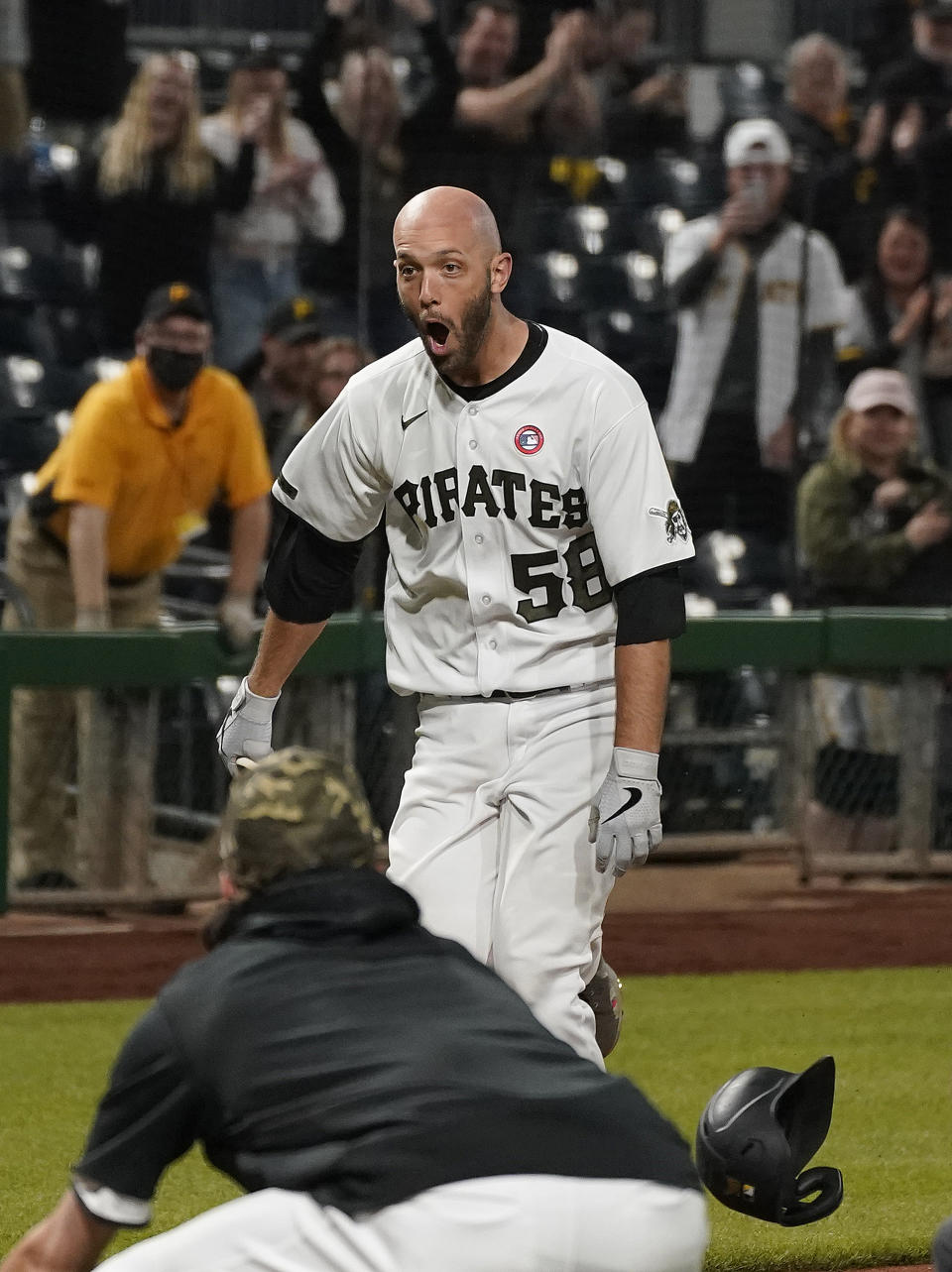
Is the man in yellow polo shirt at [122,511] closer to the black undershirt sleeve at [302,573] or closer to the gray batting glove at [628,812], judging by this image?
the black undershirt sleeve at [302,573]

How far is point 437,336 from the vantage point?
355 cm

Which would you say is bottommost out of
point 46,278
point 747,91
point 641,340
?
point 641,340

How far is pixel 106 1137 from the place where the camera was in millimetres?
2322

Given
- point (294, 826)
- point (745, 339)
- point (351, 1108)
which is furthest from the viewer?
point (745, 339)

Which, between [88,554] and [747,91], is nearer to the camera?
[88,554]

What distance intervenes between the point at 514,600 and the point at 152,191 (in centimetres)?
428

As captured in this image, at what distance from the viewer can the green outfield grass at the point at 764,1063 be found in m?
4.14

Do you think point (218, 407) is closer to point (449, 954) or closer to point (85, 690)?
point (85, 690)

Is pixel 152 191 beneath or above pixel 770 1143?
above

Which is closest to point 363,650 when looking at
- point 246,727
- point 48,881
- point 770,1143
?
point 48,881

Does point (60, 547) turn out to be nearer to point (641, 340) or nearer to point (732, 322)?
point (641, 340)

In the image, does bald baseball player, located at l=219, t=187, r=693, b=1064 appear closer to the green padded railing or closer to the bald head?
the bald head

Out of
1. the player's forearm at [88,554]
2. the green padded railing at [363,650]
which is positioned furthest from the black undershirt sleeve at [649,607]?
the player's forearm at [88,554]

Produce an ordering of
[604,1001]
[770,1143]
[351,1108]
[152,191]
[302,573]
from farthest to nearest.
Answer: [152,191]
[302,573]
[604,1001]
[770,1143]
[351,1108]
